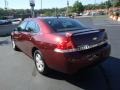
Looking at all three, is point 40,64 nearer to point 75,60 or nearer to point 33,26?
point 33,26

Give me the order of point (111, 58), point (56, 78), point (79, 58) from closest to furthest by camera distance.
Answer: point (79, 58) → point (56, 78) → point (111, 58)

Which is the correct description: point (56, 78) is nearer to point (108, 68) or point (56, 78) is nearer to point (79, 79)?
point (79, 79)

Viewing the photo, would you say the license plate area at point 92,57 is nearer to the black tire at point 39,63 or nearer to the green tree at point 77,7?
the black tire at point 39,63

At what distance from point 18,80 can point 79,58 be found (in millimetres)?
1841

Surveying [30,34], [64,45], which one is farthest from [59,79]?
[30,34]

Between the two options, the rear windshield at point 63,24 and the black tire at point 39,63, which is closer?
the black tire at point 39,63

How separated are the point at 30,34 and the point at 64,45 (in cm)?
202

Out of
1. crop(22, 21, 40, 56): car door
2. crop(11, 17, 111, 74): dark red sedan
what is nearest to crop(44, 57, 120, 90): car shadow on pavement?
crop(11, 17, 111, 74): dark red sedan

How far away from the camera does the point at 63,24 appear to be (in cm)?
682

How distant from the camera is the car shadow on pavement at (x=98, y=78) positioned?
5.48 meters

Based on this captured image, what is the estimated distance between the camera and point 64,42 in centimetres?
551

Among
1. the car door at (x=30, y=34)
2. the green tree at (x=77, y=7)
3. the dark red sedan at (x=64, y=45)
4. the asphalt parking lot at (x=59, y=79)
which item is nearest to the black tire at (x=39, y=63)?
the dark red sedan at (x=64, y=45)

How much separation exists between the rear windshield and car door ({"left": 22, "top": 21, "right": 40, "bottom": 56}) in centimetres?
46

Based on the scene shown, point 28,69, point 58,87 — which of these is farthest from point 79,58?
point 28,69
